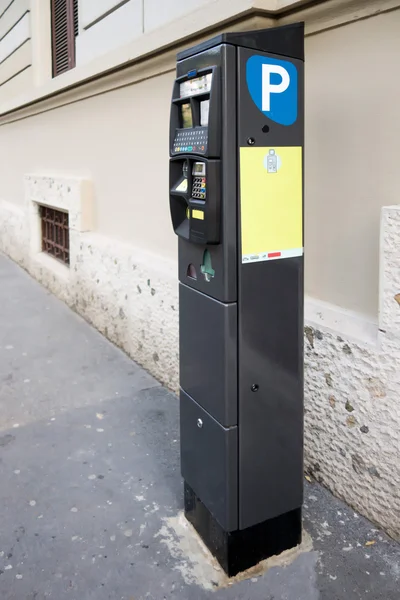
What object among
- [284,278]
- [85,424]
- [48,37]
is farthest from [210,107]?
[48,37]

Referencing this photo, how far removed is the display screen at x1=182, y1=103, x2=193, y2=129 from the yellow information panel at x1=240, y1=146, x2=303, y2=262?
0.27m

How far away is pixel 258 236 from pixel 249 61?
578mm

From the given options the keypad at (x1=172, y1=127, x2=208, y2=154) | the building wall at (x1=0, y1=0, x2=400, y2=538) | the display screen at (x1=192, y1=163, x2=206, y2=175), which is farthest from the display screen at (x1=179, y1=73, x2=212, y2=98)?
the building wall at (x1=0, y1=0, x2=400, y2=538)

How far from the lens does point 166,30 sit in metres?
3.60

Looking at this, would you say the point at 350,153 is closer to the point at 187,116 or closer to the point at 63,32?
the point at 187,116

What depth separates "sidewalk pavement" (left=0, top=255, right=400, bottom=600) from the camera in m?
2.23

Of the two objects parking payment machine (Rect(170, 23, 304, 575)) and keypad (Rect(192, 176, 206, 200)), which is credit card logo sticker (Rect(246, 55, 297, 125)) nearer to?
parking payment machine (Rect(170, 23, 304, 575))

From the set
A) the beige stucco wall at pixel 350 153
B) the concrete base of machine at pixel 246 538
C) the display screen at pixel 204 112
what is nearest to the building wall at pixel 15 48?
the beige stucco wall at pixel 350 153

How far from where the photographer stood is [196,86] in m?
2.04

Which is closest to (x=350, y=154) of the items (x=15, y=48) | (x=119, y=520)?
(x=119, y=520)

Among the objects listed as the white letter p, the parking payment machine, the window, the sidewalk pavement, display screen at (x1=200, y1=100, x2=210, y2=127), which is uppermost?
the window

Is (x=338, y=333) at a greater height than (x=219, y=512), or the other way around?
(x=338, y=333)

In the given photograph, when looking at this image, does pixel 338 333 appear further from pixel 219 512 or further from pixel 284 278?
pixel 219 512

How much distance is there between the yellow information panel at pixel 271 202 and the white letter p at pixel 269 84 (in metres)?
0.15
